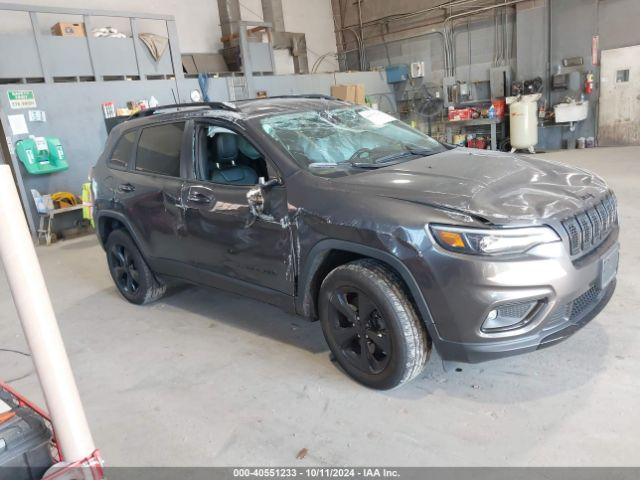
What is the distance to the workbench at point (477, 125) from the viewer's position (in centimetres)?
1062

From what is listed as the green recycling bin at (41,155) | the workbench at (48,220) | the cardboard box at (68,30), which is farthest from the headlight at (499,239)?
the cardboard box at (68,30)

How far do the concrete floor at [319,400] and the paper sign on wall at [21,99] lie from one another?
432 centimetres

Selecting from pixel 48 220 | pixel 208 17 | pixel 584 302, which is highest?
pixel 208 17

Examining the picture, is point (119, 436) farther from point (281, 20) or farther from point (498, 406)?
point (281, 20)

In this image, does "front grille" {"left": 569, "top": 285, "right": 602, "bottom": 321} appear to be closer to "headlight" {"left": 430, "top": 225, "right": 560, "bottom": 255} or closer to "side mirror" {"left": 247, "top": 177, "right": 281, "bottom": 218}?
"headlight" {"left": 430, "top": 225, "right": 560, "bottom": 255}

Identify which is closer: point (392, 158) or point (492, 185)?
point (492, 185)

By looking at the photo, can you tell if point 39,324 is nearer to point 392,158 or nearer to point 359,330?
point 359,330

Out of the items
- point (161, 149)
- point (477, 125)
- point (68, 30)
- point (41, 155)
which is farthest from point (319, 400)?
point (477, 125)

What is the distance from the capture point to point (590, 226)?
2285 millimetres

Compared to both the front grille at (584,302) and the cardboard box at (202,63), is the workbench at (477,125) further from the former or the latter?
the front grille at (584,302)

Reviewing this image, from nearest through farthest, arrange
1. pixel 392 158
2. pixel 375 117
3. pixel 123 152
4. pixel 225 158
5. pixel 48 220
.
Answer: pixel 392 158, pixel 225 158, pixel 375 117, pixel 123 152, pixel 48 220

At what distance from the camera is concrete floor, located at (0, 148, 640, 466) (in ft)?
6.94

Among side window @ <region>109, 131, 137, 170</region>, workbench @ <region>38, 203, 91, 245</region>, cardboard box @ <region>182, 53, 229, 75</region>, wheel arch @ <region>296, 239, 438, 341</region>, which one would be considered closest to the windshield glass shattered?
wheel arch @ <region>296, 239, 438, 341</region>

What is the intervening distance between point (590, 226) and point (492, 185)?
469 millimetres
